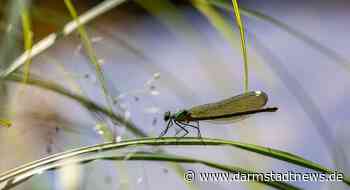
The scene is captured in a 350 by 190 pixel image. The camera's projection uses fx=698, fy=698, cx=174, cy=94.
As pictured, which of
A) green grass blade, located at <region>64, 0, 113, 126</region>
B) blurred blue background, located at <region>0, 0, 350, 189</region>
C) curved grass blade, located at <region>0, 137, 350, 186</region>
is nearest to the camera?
curved grass blade, located at <region>0, 137, 350, 186</region>

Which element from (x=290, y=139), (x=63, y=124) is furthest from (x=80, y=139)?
(x=290, y=139)

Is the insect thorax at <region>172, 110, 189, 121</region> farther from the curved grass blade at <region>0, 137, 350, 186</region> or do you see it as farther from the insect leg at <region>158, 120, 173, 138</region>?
the curved grass blade at <region>0, 137, 350, 186</region>

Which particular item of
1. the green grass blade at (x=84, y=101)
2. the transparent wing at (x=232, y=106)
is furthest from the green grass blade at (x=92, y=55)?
the transparent wing at (x=232, y=106)

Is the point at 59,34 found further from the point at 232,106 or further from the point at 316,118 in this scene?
the point at 316,118

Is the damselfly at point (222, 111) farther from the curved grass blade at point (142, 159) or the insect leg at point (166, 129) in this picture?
the curved grass blade at point (142, 159)

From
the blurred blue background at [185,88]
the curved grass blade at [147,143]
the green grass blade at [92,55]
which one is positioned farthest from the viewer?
the blurred blue background at [185,88]

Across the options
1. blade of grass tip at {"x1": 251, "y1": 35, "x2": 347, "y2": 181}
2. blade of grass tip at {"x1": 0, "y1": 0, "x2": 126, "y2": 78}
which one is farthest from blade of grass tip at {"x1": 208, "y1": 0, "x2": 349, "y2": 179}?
blade of grass tip at {"x1": 0, "y1": 0, "x2": 126, "y2": 78}

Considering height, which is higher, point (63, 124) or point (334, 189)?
point (63, 124)

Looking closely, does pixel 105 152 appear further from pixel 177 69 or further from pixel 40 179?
pixel 177 69
